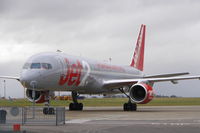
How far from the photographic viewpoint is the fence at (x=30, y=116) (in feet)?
60.2

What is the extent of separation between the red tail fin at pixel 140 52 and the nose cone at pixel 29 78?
18270 millimetres

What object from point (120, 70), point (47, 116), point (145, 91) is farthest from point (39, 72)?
point (120, 70)

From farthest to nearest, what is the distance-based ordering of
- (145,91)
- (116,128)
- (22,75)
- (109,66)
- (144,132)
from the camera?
(109,66), (145,91), (22,75), (116,128), (144,132)

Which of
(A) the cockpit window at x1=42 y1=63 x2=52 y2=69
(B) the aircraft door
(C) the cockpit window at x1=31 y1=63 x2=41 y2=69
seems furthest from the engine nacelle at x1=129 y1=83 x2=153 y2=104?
(C) the cockpit window at x1=31 y1=63 x2=41 y2=69

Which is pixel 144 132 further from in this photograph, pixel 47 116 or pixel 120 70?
pixel 120 70

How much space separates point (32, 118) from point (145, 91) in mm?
14055

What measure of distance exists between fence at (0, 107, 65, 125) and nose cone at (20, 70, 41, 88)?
8.89 meters

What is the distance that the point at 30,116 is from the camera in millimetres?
18828

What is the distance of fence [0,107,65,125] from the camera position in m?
18.4

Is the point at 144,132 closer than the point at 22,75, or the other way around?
the point at 144,132

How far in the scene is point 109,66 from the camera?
38.2 m

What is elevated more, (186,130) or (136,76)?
(136,76)

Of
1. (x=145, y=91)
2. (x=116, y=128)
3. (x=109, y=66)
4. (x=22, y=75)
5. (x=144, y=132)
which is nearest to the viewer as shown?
(x=144, y=132)

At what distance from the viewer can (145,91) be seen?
31.5 meters
